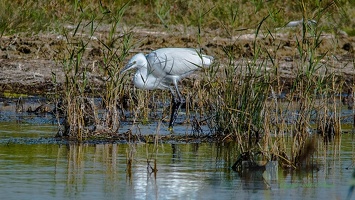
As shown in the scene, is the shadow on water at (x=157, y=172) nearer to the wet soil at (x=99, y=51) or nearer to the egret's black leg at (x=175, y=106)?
the egret's black leg at (x=175, y=106)

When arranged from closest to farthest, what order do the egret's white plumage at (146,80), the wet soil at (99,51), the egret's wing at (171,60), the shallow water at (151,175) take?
1. the shallow water at (151,175)
2. the egret's white plumage at (146,80)
3. the egret's wing at (171,60)
4. the wet soil at (99,51)

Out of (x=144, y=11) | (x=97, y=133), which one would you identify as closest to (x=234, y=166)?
(x=97, y=133)

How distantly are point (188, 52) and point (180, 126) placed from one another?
1.20 m

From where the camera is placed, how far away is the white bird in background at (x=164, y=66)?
42.3 feet

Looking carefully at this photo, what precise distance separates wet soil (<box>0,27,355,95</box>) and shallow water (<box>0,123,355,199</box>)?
396 cm

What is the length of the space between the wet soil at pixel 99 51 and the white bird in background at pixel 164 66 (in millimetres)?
888

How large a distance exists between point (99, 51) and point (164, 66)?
463cm

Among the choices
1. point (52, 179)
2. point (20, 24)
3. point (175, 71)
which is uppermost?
point (20, 24)

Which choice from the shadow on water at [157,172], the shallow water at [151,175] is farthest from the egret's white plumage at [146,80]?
the shallow water at [151,175]

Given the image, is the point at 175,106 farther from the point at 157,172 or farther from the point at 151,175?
the point at 151,175

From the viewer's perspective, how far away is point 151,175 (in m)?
8.48

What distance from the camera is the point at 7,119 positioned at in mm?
13023

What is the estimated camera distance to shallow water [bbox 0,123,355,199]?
7.62 m

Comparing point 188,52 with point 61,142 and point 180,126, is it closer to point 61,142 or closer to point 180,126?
point 180,126
